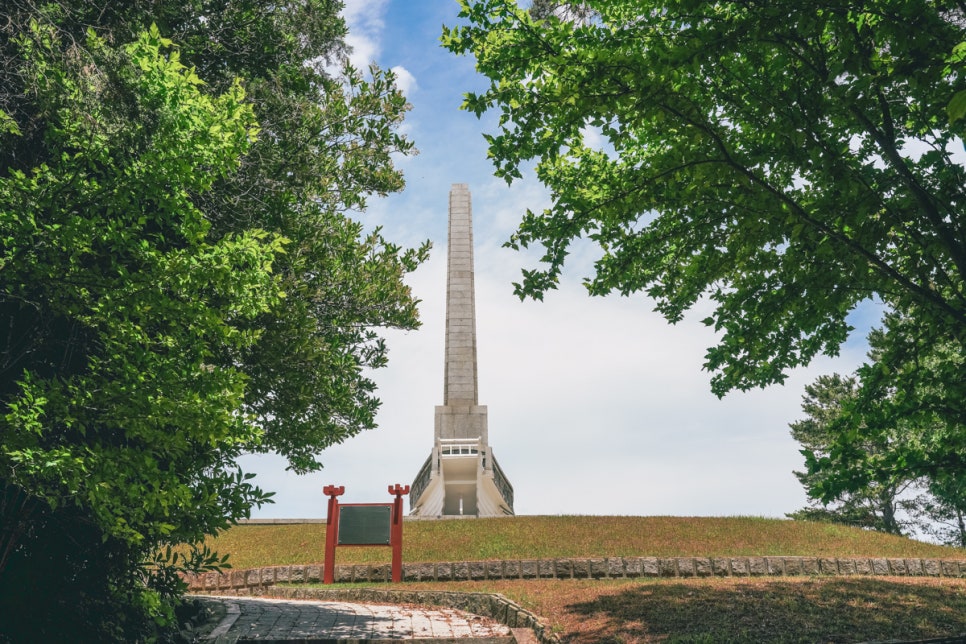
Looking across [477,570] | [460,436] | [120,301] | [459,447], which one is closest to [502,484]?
[460,436]

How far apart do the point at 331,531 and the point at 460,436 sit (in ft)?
49.2

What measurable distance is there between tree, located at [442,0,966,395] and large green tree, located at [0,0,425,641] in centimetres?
376

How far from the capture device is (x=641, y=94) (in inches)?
271

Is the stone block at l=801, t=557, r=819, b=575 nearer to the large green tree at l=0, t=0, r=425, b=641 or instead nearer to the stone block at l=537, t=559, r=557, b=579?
the stone block at l=537, t=559, r=557, b=579

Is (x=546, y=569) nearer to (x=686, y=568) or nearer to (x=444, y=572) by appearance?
(x=444, y=572)

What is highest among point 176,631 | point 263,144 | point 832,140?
point 263,144

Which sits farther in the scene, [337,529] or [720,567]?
[337,529]

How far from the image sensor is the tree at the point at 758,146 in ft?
20.6

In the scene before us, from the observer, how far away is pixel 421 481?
1228 inches

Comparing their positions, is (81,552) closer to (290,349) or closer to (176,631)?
(176,631)

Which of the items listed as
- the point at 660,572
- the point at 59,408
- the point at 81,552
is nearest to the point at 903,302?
the point at 660,572

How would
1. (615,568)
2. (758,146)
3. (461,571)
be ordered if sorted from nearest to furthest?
(758,146) < (615,568) < (461,571)

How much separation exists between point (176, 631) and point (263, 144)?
7.19 m

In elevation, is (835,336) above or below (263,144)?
below
